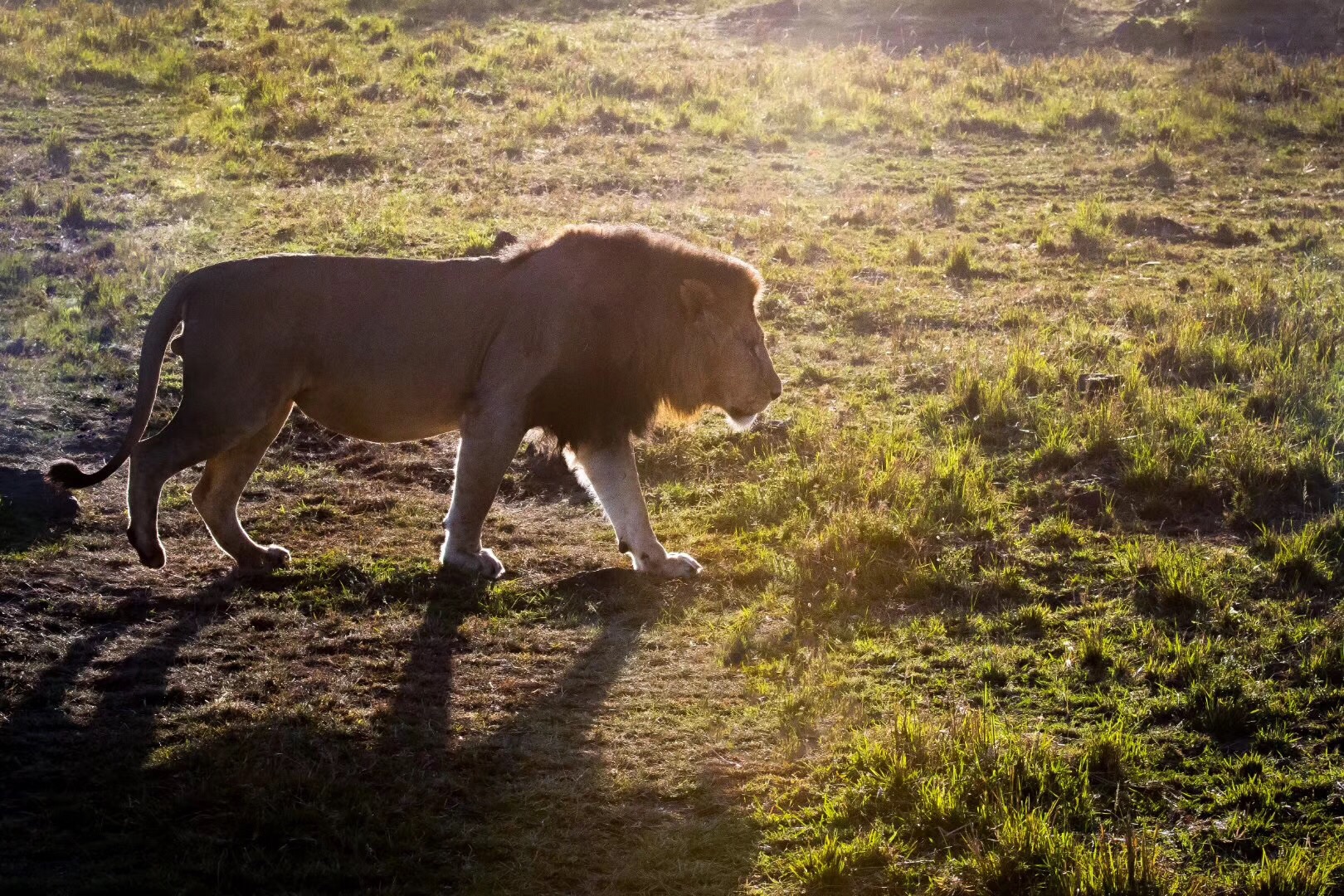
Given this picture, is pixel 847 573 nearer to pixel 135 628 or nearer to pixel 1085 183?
pixel 135 628

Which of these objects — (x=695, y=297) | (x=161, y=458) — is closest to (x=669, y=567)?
(x=695, y=297)

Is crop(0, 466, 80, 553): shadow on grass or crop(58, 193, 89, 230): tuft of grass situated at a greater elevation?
crop(58, 193, 89, 230): tuft of grass

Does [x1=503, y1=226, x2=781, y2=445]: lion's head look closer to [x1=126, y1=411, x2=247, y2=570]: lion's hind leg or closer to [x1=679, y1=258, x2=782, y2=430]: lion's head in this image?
[x1=679, y1=258, x2=782, y2=430]: lion's head

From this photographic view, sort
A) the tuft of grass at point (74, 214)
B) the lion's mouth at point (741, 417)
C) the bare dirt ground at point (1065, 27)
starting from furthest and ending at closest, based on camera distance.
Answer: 1. the bare dirt ground at point (1065, 27)
2. the tuft of grass at point (74, 214)
3. the lion's mouth at point (741, 417)

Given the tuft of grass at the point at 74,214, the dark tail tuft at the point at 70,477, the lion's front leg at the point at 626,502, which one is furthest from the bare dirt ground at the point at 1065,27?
the dark tail tuft at the point at 70,477

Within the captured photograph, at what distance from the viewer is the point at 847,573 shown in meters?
6.22

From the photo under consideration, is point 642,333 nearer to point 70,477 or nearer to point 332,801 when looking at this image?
point 70,477

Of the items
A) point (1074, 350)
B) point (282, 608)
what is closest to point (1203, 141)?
point (1074, 350)

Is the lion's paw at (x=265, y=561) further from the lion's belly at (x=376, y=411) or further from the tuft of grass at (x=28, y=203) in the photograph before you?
the tuft of grass at (x=28, y=203)

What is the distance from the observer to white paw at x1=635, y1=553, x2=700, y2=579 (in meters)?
6.33

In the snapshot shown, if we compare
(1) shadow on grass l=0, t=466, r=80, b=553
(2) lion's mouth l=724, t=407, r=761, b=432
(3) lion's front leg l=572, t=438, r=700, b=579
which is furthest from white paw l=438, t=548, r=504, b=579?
(1) shadow on grass l=0, t=466, r=80, b=553

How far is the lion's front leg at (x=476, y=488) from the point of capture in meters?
5.98

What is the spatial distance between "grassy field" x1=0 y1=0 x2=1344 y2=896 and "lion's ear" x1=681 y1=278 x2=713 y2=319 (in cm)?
124

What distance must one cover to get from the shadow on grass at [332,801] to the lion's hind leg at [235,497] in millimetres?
973
